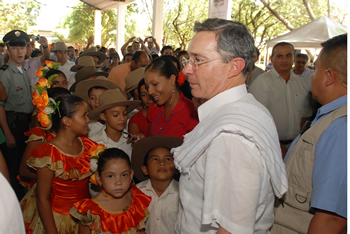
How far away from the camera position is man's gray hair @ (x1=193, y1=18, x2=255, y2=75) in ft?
4.12

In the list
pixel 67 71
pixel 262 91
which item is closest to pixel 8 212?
pixel 262 91

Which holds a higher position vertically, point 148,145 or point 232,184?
point 232,184

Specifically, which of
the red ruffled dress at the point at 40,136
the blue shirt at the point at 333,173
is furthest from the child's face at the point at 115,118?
the blue shirt at the point at 333,173

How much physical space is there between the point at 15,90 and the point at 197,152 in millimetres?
3891

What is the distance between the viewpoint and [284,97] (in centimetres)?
371

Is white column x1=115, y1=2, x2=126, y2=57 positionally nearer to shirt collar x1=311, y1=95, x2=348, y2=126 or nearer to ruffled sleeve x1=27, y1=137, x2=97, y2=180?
ruffled sleeve x1=27, y1=137, x2=97, y2=180

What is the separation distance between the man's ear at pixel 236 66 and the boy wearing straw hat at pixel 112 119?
5.53 ft

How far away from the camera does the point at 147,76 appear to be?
269cm

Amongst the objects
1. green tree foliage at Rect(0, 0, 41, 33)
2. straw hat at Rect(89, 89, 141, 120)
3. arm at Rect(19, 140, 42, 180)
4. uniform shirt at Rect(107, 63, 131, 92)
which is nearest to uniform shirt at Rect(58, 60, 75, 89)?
uniform shirt at Rect(107, 63, 131, 92)

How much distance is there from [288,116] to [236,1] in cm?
1780

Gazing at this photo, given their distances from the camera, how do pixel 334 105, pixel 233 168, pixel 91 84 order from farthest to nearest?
pixel 91 84
pixel 334 105
pixel 233 168

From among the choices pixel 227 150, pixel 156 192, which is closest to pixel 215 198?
pixel 227 150

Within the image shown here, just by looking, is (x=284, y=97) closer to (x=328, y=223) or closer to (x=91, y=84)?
(x=91, y=84)

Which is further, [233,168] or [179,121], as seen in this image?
[179,121]
